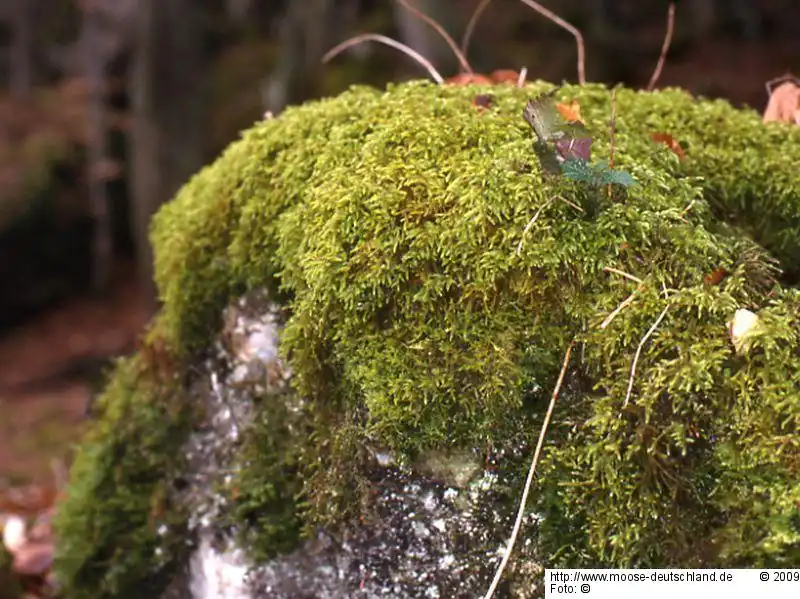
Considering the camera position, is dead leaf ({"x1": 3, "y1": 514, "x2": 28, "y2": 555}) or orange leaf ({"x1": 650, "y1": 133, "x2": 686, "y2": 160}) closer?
orange leaf ({"x1": 650, "y1": 133, "x2": 686, "y2": 160})

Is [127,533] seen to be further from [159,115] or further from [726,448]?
[159,115]

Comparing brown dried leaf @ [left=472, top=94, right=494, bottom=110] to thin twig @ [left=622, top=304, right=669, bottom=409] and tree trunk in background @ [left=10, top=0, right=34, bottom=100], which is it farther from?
tree trunk in background @ [left=10, top=0, right=34, bottom=100]

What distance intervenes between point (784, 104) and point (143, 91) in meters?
6.74

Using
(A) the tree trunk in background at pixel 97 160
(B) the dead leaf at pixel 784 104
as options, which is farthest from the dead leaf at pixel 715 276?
(A) the tree trunk in background at pixel 97 160

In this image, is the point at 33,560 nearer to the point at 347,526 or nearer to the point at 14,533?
the point at 14,533

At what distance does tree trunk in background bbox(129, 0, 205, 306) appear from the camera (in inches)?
295

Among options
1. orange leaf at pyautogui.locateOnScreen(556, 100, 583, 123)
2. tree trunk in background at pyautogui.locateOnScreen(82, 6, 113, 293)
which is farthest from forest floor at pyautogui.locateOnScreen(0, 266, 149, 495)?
orange leaf at pyautogui.locateOnScreen(556, 100, 583, 123)

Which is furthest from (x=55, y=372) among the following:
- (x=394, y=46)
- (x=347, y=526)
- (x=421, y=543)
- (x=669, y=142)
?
(x=669, y=142)

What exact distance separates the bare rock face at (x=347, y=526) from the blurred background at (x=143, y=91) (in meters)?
4.37

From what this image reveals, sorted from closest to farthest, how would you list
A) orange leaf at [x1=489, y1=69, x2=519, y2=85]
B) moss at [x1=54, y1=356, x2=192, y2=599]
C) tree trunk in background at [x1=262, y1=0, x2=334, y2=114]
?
1. moss at [x1=54, y1=356, x2=192, y2=599]
2. orange leaf at [x1=489, y1=69, x2=519, y2=85]
3. tree trunk in background at [x1=262, y1=0, x2=334, y2=114]

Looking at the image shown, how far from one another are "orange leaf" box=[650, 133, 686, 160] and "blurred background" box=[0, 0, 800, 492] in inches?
183

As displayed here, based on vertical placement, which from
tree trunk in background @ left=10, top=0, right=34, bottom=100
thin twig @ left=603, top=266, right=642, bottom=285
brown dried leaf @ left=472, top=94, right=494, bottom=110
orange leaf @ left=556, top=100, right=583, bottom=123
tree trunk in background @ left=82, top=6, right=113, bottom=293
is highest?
tree trunk in background @ left=10, top=0, right=34, bottom=100

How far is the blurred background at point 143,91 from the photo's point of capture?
24.8 ft

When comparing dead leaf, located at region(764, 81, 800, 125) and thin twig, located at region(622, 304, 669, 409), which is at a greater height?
dead leaf, located at region(764, 81, 800, 125)
